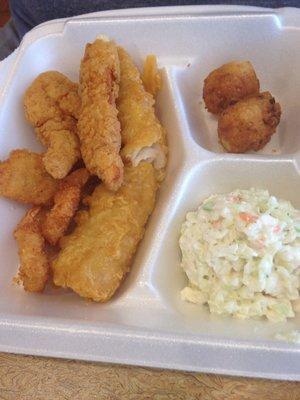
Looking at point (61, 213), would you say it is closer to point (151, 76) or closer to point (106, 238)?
point (106, 238)

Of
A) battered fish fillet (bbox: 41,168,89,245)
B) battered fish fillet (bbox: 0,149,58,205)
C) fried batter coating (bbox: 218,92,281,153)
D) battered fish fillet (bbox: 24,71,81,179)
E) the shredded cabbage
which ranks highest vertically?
battered fish fillet (bbox: 24,71,81,179)

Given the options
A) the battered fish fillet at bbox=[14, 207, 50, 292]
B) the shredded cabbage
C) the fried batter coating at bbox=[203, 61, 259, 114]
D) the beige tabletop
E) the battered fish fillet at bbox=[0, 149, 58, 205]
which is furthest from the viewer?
the fried batter coating at bbox=[203, 61, 259, 114]

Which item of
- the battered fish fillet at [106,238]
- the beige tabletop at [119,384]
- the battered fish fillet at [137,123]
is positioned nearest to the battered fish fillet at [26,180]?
the battered fish fillet at [106,238]

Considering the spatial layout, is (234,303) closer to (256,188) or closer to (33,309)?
(256,188)

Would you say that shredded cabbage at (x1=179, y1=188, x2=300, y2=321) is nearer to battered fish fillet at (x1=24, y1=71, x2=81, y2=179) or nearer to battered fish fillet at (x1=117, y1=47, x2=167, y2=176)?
battered fish fillet at (x1=117, y1=47, x2=167, y2=176)

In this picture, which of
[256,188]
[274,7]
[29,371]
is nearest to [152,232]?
[256,188]

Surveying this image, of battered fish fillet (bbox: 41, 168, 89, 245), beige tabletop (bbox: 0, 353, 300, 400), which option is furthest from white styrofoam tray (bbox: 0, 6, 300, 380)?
battered fish fillet (bbox: 41, 168, 89, 245)

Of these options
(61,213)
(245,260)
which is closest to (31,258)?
(61,213)

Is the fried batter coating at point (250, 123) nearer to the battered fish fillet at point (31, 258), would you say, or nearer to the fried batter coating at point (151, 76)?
the fried batter coating at point (151, 76)

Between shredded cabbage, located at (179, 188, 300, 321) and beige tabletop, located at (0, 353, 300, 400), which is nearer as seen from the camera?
beige tabletop, located at (0, 353, 300, 400)
